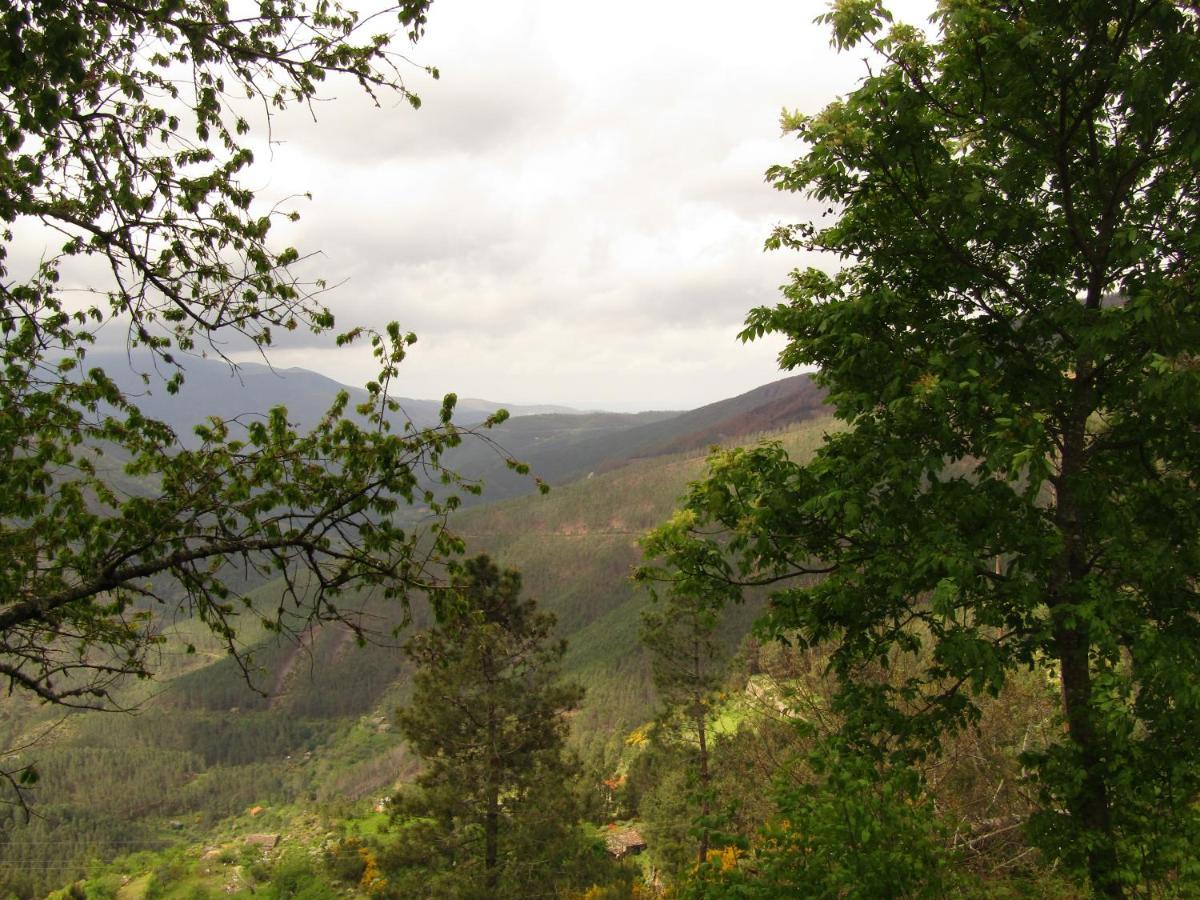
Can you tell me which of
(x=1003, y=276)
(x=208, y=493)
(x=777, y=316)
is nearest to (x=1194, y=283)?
(x=1003, y=276)

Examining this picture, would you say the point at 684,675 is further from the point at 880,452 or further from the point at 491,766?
the point at 880,452

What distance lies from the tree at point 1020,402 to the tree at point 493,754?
15238 mm

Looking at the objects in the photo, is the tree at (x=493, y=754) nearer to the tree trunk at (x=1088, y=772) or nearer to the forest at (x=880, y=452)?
the forest at (x=880, y=452)

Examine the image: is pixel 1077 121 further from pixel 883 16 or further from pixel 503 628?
pixel 503 628

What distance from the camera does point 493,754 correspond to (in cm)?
2150

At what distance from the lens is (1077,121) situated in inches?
239

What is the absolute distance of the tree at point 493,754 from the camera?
21141mm

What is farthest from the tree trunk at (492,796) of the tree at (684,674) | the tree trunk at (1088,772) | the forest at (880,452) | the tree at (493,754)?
the tree trunk at (1088,772)

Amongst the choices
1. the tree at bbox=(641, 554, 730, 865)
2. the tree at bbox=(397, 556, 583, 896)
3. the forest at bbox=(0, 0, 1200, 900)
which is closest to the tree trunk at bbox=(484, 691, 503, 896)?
the tree at bbox=(397, 556, 583, 896)

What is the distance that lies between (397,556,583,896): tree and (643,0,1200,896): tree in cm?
1524

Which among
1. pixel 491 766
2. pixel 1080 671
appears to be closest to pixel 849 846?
pixel 1080 671

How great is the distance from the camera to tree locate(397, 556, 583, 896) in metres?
21.1

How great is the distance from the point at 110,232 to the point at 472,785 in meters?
A: 19.9

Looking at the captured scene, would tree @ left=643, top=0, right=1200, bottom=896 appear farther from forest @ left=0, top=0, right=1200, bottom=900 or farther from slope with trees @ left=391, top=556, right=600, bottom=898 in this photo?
slope with trees @ left=391, top=556, right=600, bottom=898
